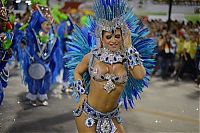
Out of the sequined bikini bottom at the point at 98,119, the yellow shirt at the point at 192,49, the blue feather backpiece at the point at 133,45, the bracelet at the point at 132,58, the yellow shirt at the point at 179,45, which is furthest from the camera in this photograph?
the yellow shirt at the point at 179,45

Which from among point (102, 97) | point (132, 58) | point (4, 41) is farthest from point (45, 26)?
point (132, 58)

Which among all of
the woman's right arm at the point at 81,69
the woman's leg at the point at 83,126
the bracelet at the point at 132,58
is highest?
the bracelet at the point at 132,58

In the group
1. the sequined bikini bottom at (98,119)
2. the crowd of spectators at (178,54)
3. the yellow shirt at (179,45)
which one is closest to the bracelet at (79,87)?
the sequined bikini bottom at (98,119)

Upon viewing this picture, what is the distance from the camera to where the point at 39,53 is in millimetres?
6480

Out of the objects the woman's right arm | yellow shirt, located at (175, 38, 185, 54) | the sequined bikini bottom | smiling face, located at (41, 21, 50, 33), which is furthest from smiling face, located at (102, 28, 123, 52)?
yellow shirt, located at (175, 38, 185, 54)

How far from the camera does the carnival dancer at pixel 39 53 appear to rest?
637 centimetres

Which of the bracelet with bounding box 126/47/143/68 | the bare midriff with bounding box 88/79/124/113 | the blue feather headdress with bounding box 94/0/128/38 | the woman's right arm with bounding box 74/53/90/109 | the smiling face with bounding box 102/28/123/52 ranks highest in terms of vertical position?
the blue feather headdress with bounding box 94/0/128/38

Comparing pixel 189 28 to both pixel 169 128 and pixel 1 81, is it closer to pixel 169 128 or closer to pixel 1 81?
pixel 169 128

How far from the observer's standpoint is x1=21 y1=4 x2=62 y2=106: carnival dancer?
20.9ft

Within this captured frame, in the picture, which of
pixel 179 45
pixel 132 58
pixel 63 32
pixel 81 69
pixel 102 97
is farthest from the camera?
pixel 179 45

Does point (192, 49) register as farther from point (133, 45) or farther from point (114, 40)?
point (114, 40)

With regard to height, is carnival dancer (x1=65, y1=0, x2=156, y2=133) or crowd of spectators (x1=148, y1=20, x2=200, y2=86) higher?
carnival dancer (x1=65, y1=0, x2=156, y2=133)

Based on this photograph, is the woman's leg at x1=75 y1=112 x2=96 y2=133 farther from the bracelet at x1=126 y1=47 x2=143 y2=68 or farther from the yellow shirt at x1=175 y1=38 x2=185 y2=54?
the yellow shirt at x1=175 y1=38 x2=185 y2=54

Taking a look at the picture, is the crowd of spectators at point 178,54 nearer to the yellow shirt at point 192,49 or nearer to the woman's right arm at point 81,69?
the yellow shirt at point 192,49
